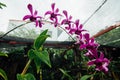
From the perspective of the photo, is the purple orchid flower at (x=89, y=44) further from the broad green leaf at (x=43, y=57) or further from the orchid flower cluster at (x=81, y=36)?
the broad green leaf at (x=43, y=57)

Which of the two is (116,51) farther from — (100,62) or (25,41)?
(100,62)

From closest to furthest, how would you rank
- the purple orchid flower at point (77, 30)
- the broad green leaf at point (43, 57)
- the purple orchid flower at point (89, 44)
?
the broad green leaf at point (43, 57)
the purple orchid flower at point (89, 44)
the purple orchid flower at point (77, 30)

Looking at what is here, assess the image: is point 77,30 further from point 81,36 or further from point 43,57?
point 43,57

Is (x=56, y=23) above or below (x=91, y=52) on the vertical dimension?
above

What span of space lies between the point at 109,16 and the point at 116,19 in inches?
10.6

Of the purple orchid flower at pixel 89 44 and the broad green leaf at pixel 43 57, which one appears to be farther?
the purple orchid flower at pixel 89 44

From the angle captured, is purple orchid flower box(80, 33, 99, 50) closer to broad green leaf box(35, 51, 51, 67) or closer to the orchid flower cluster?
the orchid flower cluster

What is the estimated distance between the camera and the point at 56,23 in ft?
4.00

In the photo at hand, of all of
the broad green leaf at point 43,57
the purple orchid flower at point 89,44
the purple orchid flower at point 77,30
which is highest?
the purple orchid flower at point 77,30

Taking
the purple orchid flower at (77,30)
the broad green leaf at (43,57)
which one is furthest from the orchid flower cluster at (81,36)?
the broad green leaf at (43,57)

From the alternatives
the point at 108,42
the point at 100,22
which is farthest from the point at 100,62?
the point at 100,22

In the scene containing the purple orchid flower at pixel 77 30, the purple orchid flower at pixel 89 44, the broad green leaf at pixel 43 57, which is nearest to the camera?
the broad green leaf at pixel 43 57

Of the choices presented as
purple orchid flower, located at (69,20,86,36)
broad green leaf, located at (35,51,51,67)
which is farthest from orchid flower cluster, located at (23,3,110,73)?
broad green leaf, located at (35,51,51,67)

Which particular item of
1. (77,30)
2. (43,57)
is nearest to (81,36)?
(77,30)
